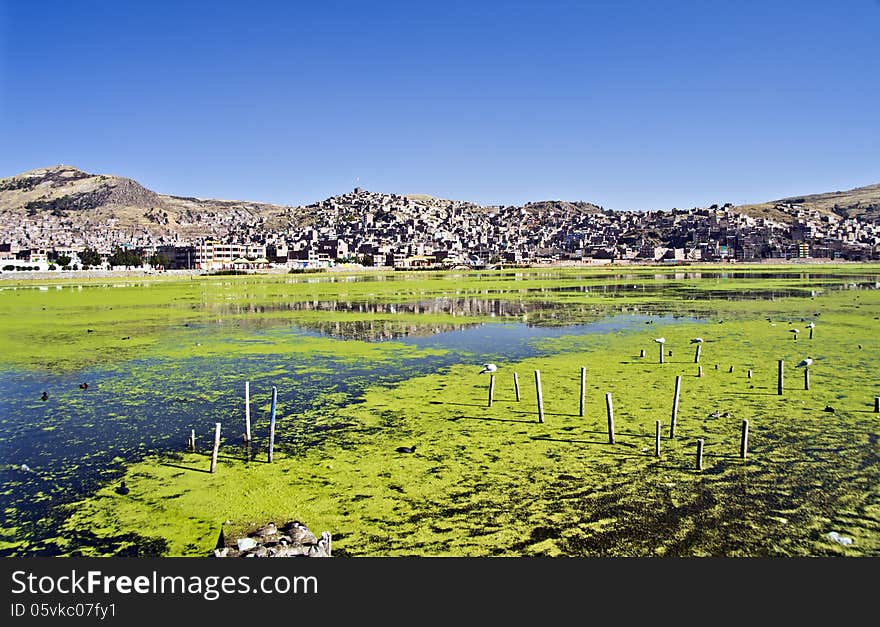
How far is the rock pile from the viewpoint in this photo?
920 cm

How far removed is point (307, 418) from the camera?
1738cm

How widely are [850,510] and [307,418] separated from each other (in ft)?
42.1

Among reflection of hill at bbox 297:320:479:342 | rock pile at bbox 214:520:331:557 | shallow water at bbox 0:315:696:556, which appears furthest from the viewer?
reflection of hill at bbox 297:320:479:342

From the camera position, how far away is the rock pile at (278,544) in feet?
30.2

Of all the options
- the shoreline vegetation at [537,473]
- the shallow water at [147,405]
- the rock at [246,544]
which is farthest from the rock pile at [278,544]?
the shallow water at [147,405]

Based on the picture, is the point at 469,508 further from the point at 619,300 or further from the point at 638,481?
the point at 619,300

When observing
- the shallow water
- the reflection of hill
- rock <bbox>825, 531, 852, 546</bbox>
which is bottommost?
rock <bbox>825, 531, 852, 546</bbox>

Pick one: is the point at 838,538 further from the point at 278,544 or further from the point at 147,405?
the point at 147,405

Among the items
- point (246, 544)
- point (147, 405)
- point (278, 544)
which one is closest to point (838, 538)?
point (278, 544)

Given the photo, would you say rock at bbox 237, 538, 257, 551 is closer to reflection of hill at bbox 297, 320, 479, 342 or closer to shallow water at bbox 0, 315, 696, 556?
shallow water at bbox 0, 315, 696, 556

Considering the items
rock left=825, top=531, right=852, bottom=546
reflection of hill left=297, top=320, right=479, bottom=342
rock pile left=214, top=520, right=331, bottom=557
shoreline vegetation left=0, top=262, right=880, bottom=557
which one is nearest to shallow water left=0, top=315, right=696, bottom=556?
shoreline vegetation left=0, top=262, right=880, bottom=557

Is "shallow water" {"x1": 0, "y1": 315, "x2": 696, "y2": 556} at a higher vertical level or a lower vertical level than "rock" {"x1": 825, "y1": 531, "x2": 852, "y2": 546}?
higher

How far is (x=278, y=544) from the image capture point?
Result: 30.8 ft

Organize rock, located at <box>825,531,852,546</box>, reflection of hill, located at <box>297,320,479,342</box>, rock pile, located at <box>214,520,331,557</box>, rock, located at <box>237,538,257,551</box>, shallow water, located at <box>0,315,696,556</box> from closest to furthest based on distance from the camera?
rock pile, located at <box>214,520,331,557</box> < rock, located at <box>237,538,257,551</box> < rock, located at <box>825,531,852,546</box> < shallow water, located at <box>0,315,696,556</box> < reflection of hill, located at <box>297,320,479,342</box>
